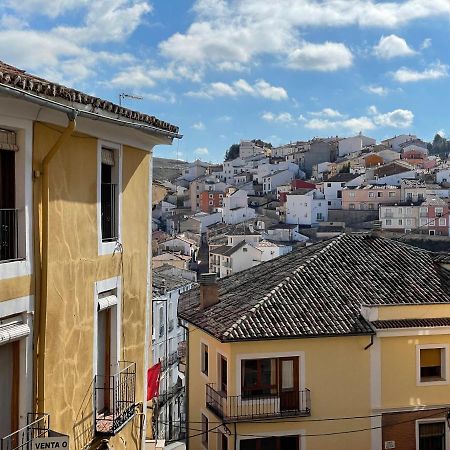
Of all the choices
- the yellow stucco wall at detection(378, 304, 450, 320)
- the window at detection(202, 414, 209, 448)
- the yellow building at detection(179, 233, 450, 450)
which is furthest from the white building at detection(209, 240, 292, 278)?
the yellow stucco wall at detection(378, 304, 450, 320)

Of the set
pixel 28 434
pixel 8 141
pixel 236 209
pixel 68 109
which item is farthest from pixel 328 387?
pixel 236 209

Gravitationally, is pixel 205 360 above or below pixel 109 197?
below

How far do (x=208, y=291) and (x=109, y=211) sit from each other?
11492mm

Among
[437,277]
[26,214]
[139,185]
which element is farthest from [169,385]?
[26,214]

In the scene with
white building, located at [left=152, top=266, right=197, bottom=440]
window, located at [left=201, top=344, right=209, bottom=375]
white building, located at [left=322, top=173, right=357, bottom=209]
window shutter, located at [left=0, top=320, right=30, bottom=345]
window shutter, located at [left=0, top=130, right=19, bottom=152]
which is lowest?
white building, located at [left=152, top=266, right=197, bottom=440]

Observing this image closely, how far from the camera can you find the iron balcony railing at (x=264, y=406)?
54.3ft

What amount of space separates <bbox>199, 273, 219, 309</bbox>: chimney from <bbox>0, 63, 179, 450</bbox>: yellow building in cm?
986

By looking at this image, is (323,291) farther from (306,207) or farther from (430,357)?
(306,207)

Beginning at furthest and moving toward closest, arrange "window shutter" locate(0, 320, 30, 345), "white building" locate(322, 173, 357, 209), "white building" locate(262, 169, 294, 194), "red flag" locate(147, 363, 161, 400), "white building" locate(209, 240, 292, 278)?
"white building" locate(262, 169, 294, 194) < "white building" locate(322, 173, 357, 209) < "white building" locate(209, 240, 292, 278) < "red flag" locate(147, 363, 161, 400) < "window shutter" locate(0, 320, 30, 345)

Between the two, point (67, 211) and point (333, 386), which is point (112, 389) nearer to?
point (67, 211)

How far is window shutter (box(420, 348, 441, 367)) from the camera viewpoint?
17859mm

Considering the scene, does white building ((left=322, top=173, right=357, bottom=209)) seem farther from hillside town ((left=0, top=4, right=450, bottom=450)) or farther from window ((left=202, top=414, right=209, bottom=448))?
window ((left=202, top=414, right=209, bottom=448))

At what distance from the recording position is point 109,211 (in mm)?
9109

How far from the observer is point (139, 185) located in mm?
10258
